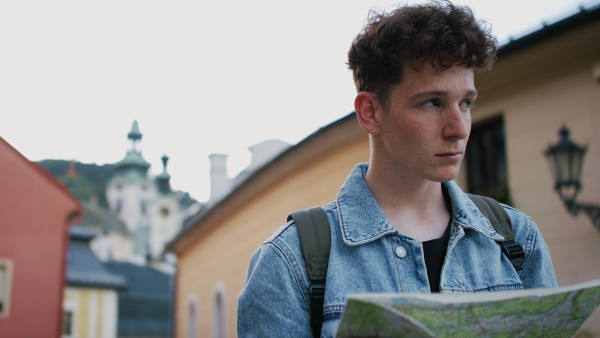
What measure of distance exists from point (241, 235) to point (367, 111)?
50.1 feet

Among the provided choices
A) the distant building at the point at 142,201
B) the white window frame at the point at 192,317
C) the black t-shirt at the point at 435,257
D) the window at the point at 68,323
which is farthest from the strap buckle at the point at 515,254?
the distant building at the point at 142,201

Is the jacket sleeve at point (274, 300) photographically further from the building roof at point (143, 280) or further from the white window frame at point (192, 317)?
the building roof at point (143, 280)

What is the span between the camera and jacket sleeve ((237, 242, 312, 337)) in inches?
71.7

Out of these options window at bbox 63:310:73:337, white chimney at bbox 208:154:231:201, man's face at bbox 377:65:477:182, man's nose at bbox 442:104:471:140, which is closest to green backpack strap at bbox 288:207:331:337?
man's face at bbox 377:65:477:182

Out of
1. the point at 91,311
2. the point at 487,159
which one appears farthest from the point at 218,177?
the point at 487,159

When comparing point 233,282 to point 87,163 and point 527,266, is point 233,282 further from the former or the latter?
point 87,163

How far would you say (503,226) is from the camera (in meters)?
2.11

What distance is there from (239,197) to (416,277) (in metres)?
15.2

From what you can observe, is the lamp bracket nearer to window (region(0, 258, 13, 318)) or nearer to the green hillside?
window (region(0, 258, 13, 318))

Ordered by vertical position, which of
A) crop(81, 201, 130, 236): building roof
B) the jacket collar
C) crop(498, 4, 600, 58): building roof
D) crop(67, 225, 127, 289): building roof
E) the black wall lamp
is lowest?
the jacket collar

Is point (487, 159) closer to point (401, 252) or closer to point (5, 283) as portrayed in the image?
point (5, 283)

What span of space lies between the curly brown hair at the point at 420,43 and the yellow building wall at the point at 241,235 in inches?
358

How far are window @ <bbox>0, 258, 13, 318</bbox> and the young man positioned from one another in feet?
20.7

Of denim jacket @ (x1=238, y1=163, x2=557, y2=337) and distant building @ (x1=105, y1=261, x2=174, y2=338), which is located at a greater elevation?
distant building @ (x1=105, y1=261, x2=174, y2=338)
